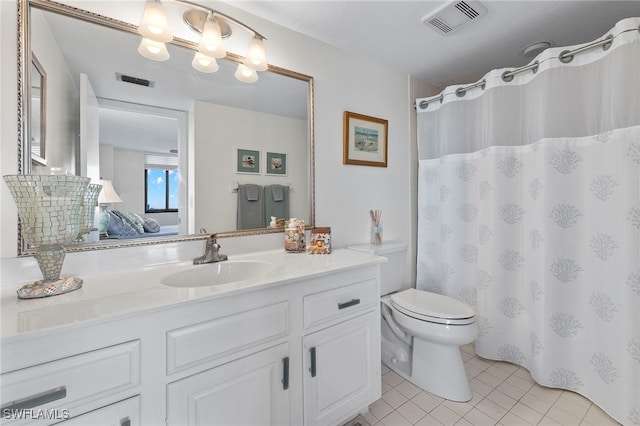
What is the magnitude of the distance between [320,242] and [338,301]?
15.1 inches

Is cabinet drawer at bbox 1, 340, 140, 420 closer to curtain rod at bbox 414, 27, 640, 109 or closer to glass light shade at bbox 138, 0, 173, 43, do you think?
glass light shade at bbox 138, 0, 173, 43

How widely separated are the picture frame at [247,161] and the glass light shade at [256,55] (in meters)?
0.42

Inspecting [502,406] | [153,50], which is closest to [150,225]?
[153,50]

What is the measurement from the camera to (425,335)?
1.48 m

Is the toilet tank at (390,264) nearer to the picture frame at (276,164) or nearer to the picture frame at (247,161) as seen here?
the picture frame at (276,164)

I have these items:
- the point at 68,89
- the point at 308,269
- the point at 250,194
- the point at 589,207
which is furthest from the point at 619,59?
the point at 68,89

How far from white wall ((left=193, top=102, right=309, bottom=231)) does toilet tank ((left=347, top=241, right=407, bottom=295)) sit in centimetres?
63

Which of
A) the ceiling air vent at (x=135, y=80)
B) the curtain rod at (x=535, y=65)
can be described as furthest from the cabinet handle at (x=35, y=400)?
the curtain rod at (x=535, y=65)

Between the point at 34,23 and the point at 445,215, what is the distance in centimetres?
232

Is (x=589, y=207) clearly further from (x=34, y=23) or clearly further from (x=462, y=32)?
(x=34, y=23)

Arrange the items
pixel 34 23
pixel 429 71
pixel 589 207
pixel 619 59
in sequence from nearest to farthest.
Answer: pixel 34 23
pixel 619 59
pixel 589 207
pixel 429 71

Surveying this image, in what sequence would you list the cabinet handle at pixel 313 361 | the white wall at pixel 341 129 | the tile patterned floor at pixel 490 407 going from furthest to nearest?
the white wall at pixel 341 129 → the tile patterned floor at pixel 490 407 → the cabinet handle at pixel 313 361

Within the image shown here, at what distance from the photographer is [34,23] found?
3.18 ft

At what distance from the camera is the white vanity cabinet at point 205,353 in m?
0.65
